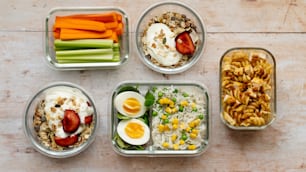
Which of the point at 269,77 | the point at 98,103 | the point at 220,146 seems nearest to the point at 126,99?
the point at 98,103

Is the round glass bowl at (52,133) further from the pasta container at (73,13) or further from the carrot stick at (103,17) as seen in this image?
the carrot stick at (103,17)

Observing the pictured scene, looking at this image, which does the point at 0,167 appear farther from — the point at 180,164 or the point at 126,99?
the point at 180,164

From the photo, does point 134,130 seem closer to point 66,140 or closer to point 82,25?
point 66,140

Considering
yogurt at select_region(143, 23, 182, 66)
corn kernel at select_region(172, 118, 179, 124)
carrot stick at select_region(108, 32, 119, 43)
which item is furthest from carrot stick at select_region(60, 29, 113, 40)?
corn kernel at select_region(172, 118, 179, 124)

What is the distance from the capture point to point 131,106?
167 centimetres

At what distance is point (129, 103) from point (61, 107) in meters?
0.22

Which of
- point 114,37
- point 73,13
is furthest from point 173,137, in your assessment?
point 73,13

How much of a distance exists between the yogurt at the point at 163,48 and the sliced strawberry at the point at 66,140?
0.37 m

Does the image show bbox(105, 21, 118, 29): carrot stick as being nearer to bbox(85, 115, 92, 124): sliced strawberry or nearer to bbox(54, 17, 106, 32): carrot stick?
bbox(54, 17, 106, 32): carrot stick

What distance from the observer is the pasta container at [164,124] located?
1673 mm

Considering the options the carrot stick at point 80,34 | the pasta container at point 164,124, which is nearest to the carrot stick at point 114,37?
the carrot stick at point 80,34

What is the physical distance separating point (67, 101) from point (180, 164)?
0.43m

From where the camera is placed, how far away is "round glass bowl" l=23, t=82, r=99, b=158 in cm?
169

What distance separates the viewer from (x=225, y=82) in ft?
5.37
